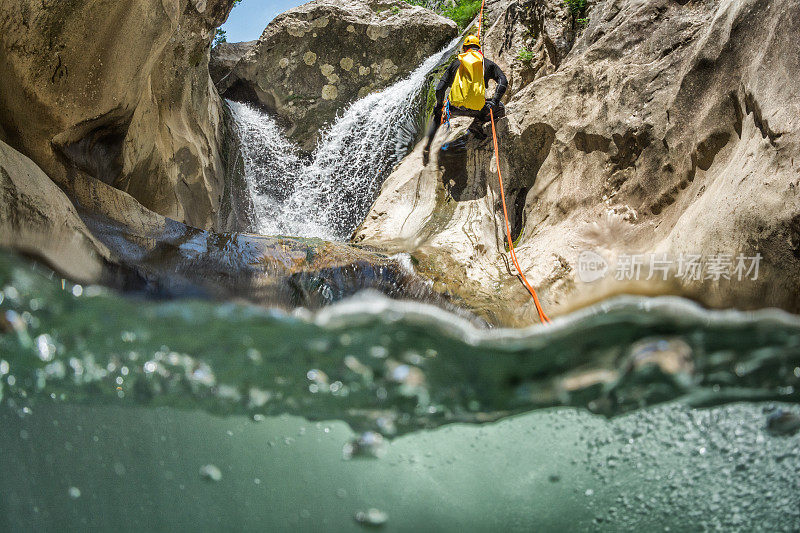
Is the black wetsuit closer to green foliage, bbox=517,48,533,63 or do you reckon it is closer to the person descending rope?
the person descending rope

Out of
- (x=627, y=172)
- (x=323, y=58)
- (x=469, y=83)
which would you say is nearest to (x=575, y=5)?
(x=469, y=83)

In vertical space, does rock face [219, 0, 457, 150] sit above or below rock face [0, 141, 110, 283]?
above

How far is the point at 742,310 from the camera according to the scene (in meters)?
3.70

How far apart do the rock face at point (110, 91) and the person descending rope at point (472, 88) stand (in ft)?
10.6

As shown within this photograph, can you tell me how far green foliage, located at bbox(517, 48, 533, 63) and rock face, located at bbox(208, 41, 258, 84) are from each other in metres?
6.23

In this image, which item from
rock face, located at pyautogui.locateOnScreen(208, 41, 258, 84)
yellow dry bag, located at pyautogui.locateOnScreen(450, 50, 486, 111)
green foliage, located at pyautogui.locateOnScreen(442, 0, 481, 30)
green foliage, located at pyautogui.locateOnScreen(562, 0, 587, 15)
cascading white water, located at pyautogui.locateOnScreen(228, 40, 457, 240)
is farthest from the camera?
rock face, located at pyautogui.locateOnScreen(208, 41, 258, 84)

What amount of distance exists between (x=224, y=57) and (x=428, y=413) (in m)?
11.0

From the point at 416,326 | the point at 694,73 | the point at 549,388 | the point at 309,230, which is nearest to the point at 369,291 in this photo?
the point at 416,326

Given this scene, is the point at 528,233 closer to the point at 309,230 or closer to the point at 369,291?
the point at 369,291

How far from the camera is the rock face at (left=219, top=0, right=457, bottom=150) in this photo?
11281mm

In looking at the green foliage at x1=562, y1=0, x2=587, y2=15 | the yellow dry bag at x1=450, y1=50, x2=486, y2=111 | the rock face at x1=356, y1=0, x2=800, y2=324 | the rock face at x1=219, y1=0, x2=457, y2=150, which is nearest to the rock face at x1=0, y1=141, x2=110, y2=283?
the rock face at x1=356, y1=0, x2=800, y2=324

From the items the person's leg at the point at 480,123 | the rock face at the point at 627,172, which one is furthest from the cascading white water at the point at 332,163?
the person's leg at the point at 480,123

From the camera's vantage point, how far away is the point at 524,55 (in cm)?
831

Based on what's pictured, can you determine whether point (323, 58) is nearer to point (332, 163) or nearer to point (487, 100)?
point (332, 163)
